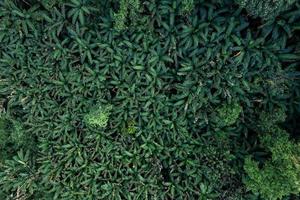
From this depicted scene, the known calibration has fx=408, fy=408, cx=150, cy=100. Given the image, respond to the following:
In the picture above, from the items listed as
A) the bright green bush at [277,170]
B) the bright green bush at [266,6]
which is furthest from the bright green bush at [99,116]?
the bright green bush at [266,6]

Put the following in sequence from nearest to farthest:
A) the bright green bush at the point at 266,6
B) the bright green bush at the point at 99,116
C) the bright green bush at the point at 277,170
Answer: the bright green bush at the point at 266,6, the bright green bush at the point at 277,170, the bright green bush at the point at 99,116

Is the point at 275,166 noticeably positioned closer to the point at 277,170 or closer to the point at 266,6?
the point at 277,170

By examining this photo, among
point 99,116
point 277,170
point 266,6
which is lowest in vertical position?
point 277,170

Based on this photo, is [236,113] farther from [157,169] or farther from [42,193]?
[42,193]

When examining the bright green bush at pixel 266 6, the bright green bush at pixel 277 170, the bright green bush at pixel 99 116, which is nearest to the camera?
the bright green bush at pixel 266 6

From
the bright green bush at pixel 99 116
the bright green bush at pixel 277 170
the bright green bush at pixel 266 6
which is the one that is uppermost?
the bright green bush at pixel 266 6

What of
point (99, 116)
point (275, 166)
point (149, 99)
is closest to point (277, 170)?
point (275, 166)

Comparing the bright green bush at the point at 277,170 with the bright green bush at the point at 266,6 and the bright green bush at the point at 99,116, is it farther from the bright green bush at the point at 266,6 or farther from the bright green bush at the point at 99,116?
the bright green bush at the point at 99,116

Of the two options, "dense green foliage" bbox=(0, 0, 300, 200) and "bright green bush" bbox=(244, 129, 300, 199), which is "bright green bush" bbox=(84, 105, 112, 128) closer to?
"dense green foliage" bbox=(0, 0, 300, 200)

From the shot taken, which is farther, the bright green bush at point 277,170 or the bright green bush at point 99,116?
the bright green bush at point 99,116

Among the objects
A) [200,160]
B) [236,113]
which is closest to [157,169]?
[200,160]

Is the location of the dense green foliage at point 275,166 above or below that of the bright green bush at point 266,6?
below
